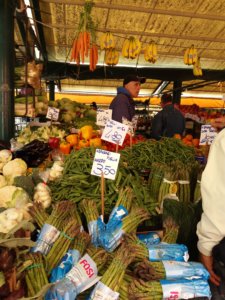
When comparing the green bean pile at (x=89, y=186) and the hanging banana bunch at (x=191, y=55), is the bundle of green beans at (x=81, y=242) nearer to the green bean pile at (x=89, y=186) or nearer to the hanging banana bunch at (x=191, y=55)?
the green bean pile at (x=89, y=186)

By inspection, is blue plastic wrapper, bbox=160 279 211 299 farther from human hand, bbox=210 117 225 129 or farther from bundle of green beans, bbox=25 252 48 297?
human hand, bbox=210 117 225 129

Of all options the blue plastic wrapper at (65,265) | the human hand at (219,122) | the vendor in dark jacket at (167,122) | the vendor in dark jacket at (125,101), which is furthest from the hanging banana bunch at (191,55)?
the blue plastic wrapper at (65,265)

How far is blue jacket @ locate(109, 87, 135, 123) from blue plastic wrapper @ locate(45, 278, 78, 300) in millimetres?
3463

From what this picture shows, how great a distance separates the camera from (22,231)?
1.54 meters

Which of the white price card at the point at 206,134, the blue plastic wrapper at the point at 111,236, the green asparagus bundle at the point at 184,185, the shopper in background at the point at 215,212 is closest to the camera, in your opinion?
the shopper in background at the point at 215,212

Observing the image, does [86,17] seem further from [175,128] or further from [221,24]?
[221,24]

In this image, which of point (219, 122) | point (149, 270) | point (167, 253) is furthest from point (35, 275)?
point (219, 122)

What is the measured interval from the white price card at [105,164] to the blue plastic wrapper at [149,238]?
1.45 feet

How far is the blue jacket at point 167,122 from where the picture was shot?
224 inches

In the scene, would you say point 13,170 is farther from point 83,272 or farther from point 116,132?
point 83,272

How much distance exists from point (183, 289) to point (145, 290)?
0.62 ft

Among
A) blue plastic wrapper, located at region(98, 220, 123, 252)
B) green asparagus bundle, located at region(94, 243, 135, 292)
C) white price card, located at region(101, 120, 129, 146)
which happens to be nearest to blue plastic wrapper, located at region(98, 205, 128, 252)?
blue plastic wrapper, located at region(98, 220, 123, 252)

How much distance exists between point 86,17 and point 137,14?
155cm

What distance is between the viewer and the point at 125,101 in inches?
183
